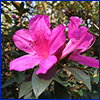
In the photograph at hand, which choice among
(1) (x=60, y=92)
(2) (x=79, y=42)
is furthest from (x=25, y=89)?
(2) (x=79, y=42)

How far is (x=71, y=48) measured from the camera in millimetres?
577

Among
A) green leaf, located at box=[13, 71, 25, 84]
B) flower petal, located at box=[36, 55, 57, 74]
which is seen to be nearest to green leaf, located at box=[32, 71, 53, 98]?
flower petal, located at box=[36, 55, 57, 74]

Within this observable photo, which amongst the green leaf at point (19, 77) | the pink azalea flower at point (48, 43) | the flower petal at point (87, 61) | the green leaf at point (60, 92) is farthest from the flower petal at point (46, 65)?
the green leaf at point (19, 77)

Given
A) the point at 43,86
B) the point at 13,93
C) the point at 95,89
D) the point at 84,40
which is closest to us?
the point at 43,86

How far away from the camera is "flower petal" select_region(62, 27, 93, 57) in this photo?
552 mm

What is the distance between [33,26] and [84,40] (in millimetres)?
240

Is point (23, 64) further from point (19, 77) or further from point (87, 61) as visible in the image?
point (19, 77)

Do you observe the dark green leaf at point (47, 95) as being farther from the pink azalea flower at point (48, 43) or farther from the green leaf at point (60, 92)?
the pink azalea flower at point (48, 43)

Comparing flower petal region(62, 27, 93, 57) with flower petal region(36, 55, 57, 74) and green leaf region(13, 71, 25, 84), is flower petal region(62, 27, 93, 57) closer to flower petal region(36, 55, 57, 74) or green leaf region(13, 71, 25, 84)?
flower petal region(36, 55, 57, 74)

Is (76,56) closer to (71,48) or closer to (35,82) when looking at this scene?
(71,48)

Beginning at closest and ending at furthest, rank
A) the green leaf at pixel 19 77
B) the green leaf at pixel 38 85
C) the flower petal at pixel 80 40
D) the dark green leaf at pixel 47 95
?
the green leaf at pixel 38 85 < the flower petal at pixel 80 40 < the dark green leaf at pixel 47 95 < the green leaf at pixel 19 77

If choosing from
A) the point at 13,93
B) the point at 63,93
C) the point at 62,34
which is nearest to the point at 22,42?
the point at 62,34

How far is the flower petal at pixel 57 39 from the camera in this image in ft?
1.73

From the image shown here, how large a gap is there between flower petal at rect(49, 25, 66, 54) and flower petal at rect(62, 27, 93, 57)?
6 cm
